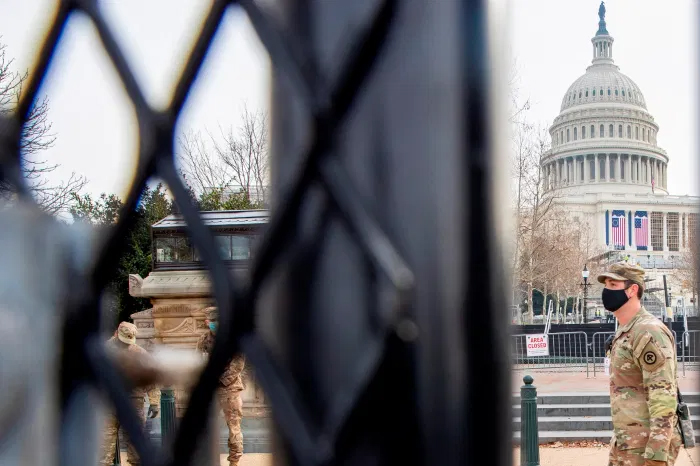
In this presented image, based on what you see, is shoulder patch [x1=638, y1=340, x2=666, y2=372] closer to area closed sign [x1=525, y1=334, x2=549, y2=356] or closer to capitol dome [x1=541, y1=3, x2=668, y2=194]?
area closed sign [x1=525, y1=334, x2=549, y2=356]

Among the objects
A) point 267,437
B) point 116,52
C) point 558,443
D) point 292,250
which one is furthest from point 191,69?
point 558,443

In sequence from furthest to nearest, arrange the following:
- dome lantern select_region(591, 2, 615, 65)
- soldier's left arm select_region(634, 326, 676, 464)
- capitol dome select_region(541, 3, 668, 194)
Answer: dome lantern select_region(591, 2, 615, 65) < capitol dome select_region(541, 3, 668, 194) < soldier's left arm select_region(634, 326, 676, 464)

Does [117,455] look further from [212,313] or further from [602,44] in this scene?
[602,44]

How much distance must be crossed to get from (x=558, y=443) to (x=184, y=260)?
8.99 m

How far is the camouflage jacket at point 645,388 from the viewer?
327 centimetres

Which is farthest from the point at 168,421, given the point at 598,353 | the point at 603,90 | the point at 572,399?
the point at 603,90

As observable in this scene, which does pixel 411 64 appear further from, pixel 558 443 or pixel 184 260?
pixel 558 443

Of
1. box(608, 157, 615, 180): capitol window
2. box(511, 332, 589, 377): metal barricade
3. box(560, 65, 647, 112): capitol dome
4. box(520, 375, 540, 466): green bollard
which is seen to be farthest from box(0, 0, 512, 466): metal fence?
box(560, 65, 647, 112): capitol dome

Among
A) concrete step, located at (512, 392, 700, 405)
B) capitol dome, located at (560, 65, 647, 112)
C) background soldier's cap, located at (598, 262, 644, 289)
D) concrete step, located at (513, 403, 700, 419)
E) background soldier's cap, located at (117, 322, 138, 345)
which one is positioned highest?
capitol dome, located at (560, 65, 647, 112)

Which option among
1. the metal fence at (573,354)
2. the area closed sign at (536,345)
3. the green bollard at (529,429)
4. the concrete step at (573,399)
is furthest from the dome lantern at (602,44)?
the green bollard at (529,429)

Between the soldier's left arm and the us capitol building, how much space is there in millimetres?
58187

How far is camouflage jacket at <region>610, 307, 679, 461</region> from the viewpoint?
3.27 m

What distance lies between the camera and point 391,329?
1.73ft

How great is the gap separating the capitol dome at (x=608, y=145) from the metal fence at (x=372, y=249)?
6334cm
